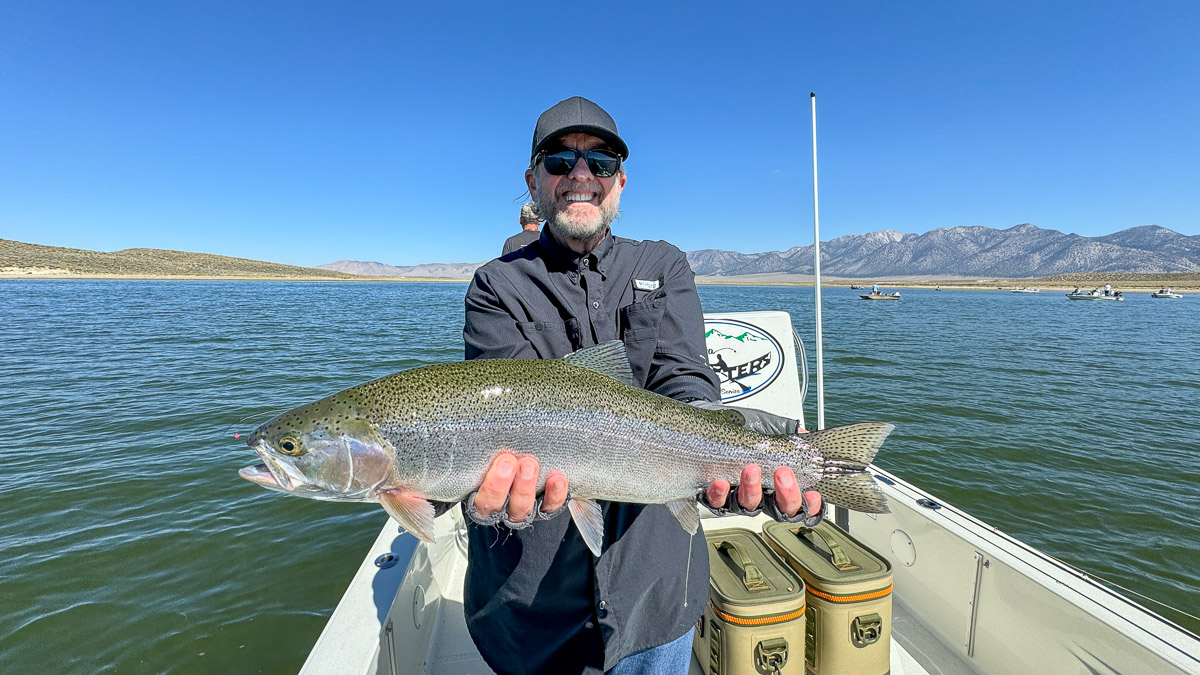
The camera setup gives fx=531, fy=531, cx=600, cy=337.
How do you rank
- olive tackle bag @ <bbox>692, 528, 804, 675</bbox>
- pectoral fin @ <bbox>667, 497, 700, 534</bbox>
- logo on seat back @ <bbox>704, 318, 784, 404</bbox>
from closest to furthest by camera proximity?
pectoral fin @ <bbox>667, 497, 700, 534</bbox> < olive tackle bag @ <bbox>692, 528, 804, 675</bbox> < logo on seat back @ <bbox>704, 318, 784, 404</bbox>

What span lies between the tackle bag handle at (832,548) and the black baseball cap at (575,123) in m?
3.33

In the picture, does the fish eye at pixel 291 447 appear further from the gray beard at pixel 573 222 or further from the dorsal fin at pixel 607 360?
the gray beard at pixel 573 222

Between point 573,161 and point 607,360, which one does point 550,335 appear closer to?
point 607,360

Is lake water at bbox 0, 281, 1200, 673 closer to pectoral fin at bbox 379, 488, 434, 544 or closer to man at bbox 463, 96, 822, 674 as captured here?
pectoral fin at bbox 379, 488, 434, 544

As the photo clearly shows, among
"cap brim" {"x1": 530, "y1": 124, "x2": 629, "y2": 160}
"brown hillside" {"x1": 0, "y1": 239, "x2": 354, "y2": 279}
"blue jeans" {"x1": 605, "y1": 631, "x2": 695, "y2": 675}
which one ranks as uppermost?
"brown hillside" {"x1": 0, "y1": 239, "x2": 354, "y2": 279}

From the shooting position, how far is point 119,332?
→ 94.1 feet

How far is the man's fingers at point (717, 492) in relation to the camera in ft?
8.86

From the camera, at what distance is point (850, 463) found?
2.80 meters

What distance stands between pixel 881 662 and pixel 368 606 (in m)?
3.63

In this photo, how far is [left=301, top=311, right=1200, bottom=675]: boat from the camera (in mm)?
3113

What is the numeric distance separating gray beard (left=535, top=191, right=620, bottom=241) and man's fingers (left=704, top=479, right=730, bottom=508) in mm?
1422

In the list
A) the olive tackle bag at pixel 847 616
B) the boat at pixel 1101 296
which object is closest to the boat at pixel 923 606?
the olive tackle bag at pixel 847 616

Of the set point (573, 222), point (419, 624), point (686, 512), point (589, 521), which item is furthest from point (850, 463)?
point (419, 624)

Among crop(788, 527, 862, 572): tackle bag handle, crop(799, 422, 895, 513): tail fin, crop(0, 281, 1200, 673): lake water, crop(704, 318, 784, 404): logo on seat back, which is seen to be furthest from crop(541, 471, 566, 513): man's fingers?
crop(0, 281, 1200, 673): lake water
